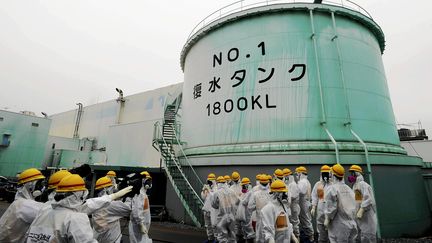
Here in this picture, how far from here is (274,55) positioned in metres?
12.0

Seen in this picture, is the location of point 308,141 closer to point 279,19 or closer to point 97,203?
point 279,19

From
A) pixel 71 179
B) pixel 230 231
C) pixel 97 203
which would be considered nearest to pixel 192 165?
pixel 230 231

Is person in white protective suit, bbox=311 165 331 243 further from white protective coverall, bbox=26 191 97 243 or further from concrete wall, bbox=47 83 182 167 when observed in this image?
concrete wall, bbox=47 83 182 167

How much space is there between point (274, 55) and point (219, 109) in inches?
148

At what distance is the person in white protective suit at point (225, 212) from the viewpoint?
8.00m

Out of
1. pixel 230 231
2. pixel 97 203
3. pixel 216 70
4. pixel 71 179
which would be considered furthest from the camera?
pixel 216 70

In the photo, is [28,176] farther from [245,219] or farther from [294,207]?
[294,207]

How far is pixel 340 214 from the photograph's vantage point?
635 cm

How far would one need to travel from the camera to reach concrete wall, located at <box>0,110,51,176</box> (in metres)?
26.7

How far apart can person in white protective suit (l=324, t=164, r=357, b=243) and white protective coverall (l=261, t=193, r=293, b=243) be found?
2.02 meters

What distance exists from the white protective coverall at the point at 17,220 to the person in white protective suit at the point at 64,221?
1055mm

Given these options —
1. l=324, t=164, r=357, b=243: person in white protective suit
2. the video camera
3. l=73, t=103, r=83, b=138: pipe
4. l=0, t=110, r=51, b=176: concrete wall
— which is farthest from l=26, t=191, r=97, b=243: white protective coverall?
l=73, t=103, r=83, b=138: pipe

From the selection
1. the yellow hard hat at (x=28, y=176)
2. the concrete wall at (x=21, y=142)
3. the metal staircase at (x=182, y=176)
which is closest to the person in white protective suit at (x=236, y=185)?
the metal staircase at (x=182, y=176)

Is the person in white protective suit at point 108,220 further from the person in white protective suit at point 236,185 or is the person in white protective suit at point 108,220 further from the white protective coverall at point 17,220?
the person in white protective suit at point 236,185
